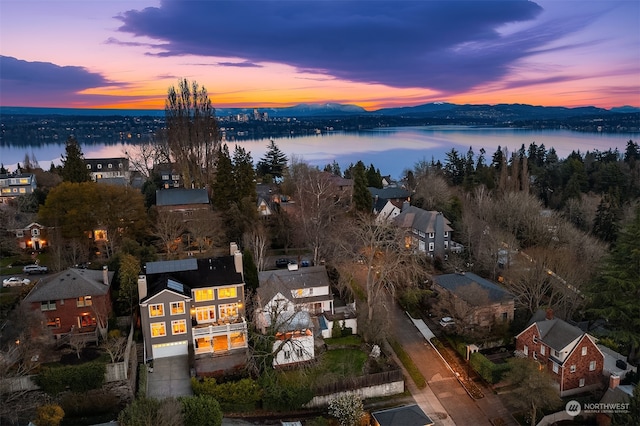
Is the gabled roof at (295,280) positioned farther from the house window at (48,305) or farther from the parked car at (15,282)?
the parked car at (15,282)

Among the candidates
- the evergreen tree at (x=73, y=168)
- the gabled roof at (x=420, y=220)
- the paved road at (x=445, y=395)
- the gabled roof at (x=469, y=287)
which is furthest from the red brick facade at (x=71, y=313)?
the gabled roof at (x=420, y=220)

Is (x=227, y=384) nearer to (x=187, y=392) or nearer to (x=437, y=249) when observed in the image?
(x=187, y=392)

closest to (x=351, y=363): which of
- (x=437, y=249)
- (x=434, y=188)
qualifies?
(x=437, y=249)

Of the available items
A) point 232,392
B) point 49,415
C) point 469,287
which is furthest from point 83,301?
point 469,287

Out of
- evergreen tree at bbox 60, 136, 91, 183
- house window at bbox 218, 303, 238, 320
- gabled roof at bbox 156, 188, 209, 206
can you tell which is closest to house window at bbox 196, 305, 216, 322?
house window at bbox 218, 303, 238, 320

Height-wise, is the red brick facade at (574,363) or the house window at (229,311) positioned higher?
the house window at (229,311)
